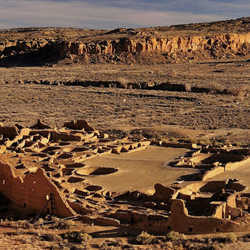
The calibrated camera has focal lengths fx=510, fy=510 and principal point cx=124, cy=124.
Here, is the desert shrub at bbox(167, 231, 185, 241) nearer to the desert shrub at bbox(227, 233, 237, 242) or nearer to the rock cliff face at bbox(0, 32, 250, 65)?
the desert shrub at bbox(227, 233, 237, 242)

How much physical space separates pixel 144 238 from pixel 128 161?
11136 millimetres

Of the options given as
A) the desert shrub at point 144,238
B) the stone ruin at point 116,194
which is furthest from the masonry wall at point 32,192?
the desert shrub at point 144,238

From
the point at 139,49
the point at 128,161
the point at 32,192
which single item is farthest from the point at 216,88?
the point at 32,192

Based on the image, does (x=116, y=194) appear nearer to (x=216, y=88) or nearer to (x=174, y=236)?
(x=174, y=236)

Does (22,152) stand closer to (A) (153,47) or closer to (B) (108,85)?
(B) (108,85)

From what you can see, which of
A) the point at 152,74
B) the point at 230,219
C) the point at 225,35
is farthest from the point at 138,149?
the point at 225,35

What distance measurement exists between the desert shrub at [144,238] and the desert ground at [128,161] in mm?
35

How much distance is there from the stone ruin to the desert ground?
1.8 inches

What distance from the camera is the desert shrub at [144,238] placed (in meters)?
14.7

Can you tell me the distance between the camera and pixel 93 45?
90250 mm

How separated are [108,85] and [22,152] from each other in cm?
3579

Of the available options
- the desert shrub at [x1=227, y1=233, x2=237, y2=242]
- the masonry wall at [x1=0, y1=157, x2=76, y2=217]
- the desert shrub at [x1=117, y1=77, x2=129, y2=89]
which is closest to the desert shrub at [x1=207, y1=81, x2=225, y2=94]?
the desert shrub at [x1=117, y1=77, x2=129, y2=89]

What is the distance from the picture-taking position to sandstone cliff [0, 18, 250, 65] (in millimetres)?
88062

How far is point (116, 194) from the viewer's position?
65.8 feet
